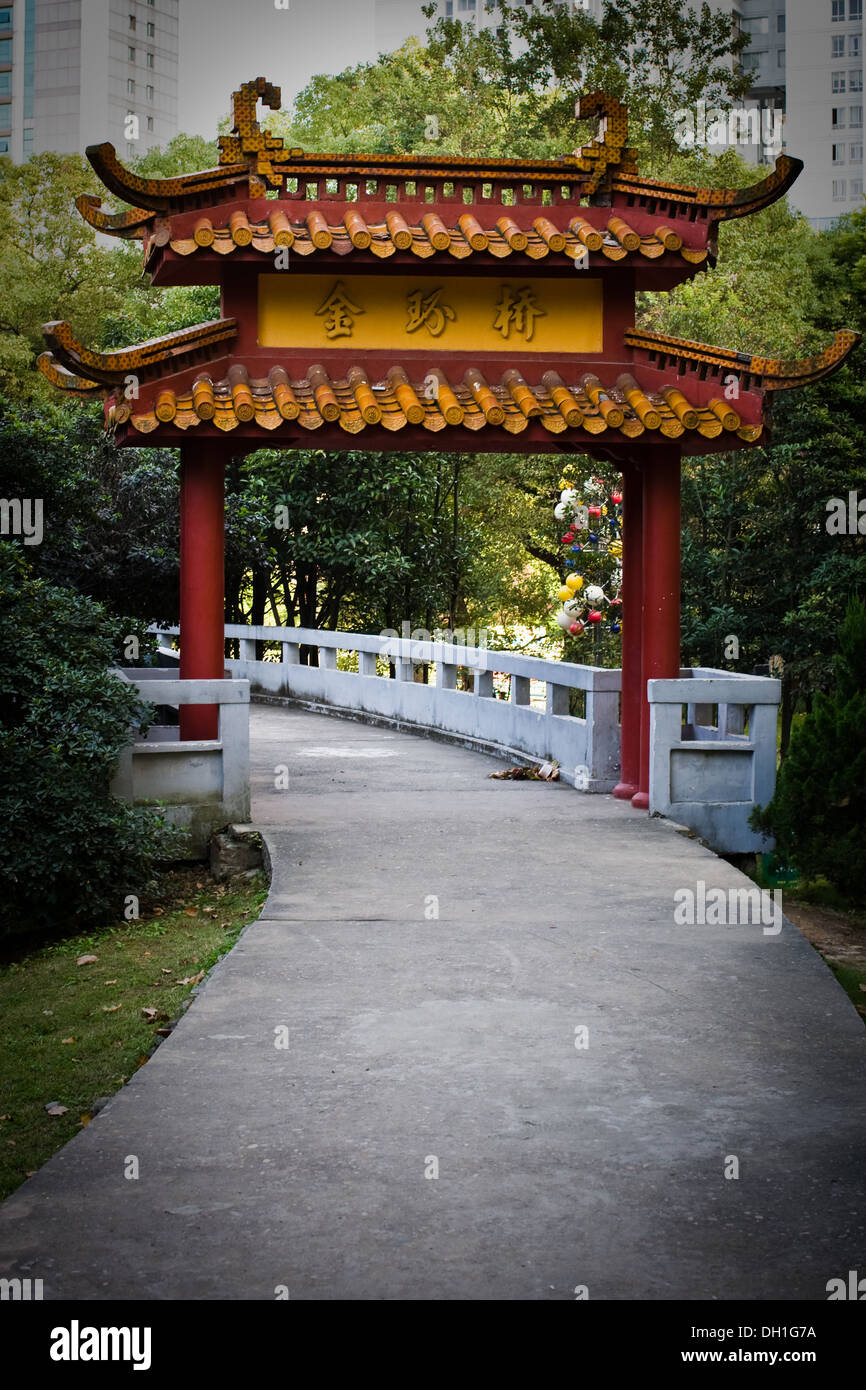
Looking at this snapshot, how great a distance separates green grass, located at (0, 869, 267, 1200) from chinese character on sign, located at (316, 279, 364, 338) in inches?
161

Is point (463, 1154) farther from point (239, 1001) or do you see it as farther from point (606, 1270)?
point (239, 1001)

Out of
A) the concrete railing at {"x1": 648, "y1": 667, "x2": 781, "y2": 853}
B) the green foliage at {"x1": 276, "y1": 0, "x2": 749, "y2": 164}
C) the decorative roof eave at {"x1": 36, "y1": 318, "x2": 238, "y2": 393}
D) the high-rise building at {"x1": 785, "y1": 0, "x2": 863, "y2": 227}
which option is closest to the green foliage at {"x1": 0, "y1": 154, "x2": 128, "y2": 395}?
the green foliage at {"x1": 276, "y1": 0, "x2": 749, "y2": 164}

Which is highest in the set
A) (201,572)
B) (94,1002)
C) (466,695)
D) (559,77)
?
(559,77)

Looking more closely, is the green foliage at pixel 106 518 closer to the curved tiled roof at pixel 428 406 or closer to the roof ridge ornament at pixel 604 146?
the curved tiled roof at pixel 428 406

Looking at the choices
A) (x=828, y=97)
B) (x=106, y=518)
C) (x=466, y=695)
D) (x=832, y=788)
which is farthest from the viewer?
(x=828, y=97)

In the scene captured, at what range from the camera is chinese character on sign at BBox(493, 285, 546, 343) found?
36.7 ft

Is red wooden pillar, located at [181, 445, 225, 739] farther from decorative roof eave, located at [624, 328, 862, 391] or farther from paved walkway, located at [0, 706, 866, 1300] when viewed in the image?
decorative roof eave, located at [624, 328, 862, 391]

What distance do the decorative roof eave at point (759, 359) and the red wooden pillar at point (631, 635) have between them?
3.07 ft

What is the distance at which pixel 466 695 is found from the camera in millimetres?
15922

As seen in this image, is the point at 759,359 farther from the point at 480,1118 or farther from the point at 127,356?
the point at 480,1118

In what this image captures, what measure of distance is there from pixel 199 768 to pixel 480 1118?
5.75 metres

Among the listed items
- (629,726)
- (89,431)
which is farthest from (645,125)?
(629,726)

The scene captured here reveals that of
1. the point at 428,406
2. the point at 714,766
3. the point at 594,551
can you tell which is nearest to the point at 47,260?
the point at 594,551

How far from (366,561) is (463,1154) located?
57.6 ft
